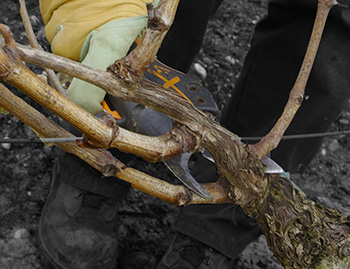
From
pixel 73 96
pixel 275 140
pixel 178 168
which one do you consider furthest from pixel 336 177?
pixel 73 96

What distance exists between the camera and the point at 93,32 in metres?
0.95

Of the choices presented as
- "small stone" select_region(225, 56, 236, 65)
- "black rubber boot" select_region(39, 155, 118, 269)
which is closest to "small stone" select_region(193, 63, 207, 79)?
"small stone" select_region(225, 56, 236, 65)

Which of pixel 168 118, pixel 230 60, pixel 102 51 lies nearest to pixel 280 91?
pixel 168 118

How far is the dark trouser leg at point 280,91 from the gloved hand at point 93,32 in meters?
0.57

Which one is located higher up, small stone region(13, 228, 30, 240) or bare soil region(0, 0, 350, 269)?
bare soil region(0, 0, 350, 269)

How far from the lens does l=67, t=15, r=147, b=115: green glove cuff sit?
0.92m

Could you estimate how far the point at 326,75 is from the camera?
1.21 metres

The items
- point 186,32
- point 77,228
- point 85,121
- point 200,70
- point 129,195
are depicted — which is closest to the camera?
point 85,121

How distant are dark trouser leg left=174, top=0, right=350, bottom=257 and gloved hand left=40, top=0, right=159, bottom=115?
568mm

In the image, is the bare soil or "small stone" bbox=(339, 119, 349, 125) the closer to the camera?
the bare soil

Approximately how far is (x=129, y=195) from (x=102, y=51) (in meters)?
0.90

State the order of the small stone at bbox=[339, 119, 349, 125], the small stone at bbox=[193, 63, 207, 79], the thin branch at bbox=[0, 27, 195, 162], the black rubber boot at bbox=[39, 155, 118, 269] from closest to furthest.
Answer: the thin branch at bbox=[0, 27, 195, 162] < the black rubber boot at bbox=[39, 155, 118, 269] < the small stone at bbox=[193, 63, 207, 79] < the small stone at bbox=[339, 119, 349, 125]

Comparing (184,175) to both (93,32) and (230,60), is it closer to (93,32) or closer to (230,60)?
(93,32)

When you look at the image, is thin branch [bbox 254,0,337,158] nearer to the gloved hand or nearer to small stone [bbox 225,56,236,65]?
the gloved hand
